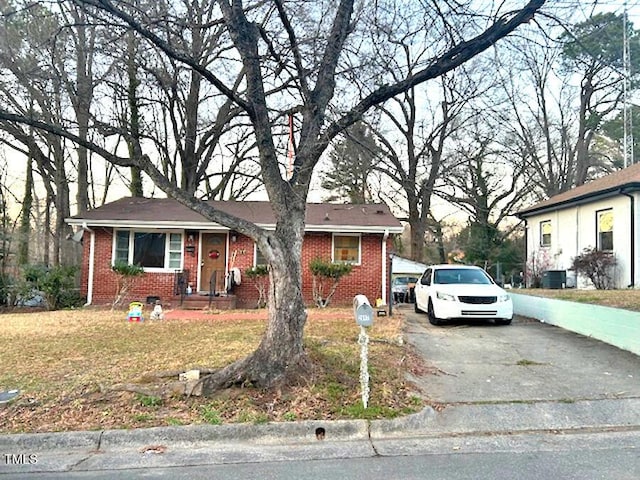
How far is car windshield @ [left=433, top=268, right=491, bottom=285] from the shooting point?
39.3ft

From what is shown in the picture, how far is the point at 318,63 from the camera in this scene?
6.90 m

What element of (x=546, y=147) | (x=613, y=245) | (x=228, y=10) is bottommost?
(x=613, y=245)

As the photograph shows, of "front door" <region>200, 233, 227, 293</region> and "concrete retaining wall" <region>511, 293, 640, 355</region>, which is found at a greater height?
"front door" <region>200, 233, 227, 293</region>

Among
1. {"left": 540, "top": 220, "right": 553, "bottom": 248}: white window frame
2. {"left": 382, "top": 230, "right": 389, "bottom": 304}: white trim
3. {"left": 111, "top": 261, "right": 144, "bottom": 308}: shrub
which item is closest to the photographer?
{"left": 111, "top": 261, "right": 144, "bottom": 308}: shrub

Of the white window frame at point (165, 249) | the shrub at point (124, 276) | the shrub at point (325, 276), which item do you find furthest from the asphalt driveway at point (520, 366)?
the white window frame at point (165, 249)

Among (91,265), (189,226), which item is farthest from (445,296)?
(91,265)

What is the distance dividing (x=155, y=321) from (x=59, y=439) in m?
7.20

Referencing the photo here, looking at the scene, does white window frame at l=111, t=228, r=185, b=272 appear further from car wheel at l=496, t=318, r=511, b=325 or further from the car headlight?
car wheel at l=496, t=318, r=511, b=325

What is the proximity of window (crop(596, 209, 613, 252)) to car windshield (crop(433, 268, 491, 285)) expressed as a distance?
714 cm

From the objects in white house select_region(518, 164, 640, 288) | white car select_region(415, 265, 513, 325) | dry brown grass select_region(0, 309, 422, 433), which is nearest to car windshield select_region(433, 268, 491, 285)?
white car select_region(415, 265, 513, 325)

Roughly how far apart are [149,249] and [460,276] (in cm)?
1010

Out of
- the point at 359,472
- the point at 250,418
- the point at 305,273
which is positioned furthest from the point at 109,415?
the point at 305,273

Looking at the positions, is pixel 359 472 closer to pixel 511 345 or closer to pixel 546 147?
pixel 511 345

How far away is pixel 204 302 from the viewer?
15.1 meters
